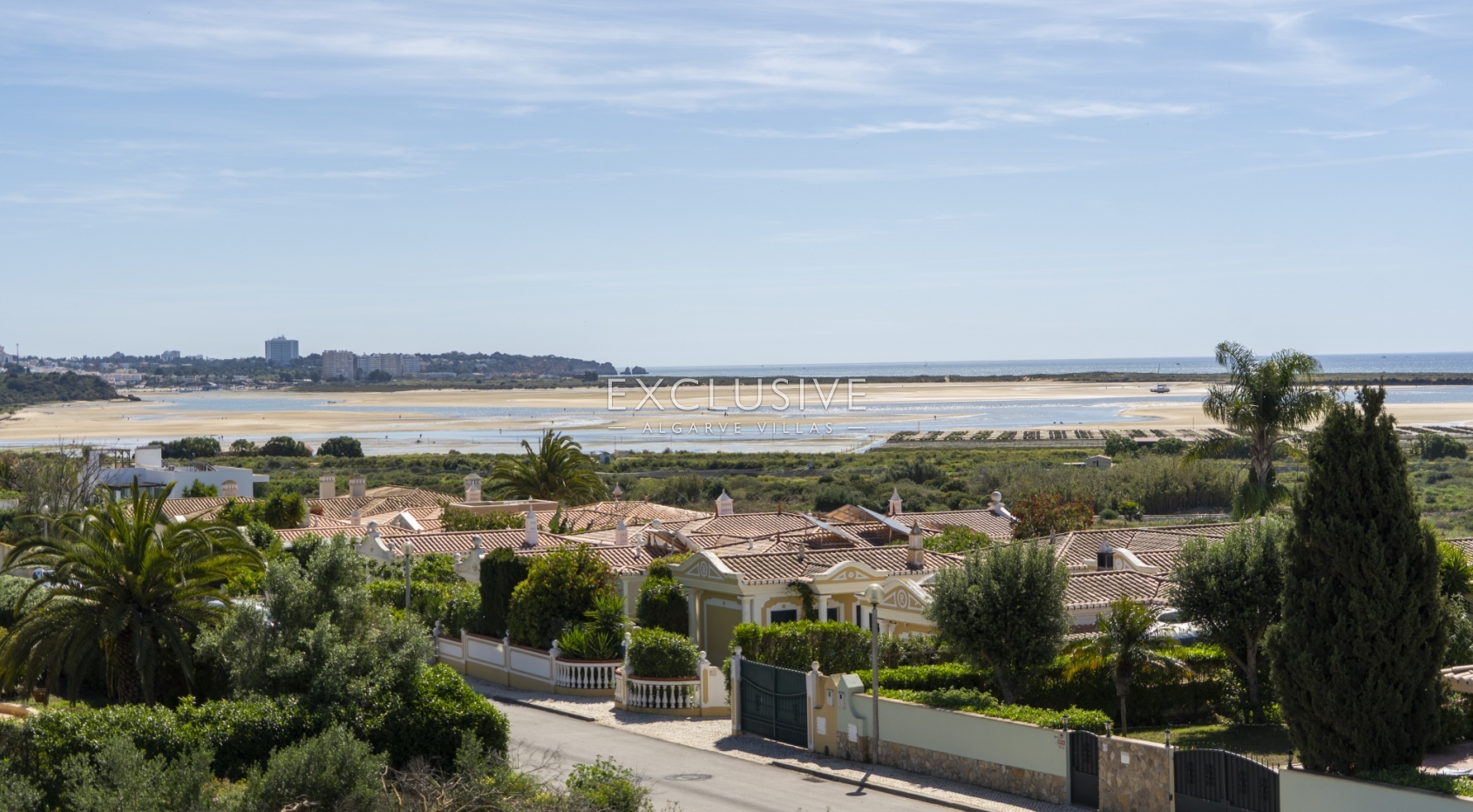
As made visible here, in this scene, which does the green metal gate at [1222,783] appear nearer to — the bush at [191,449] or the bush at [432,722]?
the bush at [432,722]

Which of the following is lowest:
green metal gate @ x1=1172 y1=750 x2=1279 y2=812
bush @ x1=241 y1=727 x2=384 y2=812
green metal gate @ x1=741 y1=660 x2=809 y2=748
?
green metal gate @ x1=741 y1=660 x2=809 y2=748

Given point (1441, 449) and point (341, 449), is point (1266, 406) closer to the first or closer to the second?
point (1441, 449)

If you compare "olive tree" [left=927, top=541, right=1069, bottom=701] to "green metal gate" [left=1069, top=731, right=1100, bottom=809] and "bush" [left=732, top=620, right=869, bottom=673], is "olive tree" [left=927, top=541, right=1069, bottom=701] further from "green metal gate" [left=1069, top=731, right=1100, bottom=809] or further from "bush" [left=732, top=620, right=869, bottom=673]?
"bush" [left=732, top=620, right=869, bottom=673]

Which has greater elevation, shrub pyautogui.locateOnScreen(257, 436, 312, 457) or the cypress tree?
the cypress tree

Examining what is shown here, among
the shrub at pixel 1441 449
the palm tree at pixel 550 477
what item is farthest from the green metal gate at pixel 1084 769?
the shrub at pixel 1441 449

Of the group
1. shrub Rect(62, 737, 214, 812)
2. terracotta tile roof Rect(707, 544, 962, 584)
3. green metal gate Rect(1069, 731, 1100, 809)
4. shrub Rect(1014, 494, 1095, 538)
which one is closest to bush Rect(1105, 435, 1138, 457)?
shrub Rect(1014, 494, 1095, 538)

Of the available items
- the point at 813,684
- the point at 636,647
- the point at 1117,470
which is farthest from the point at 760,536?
the point at 1117,470
